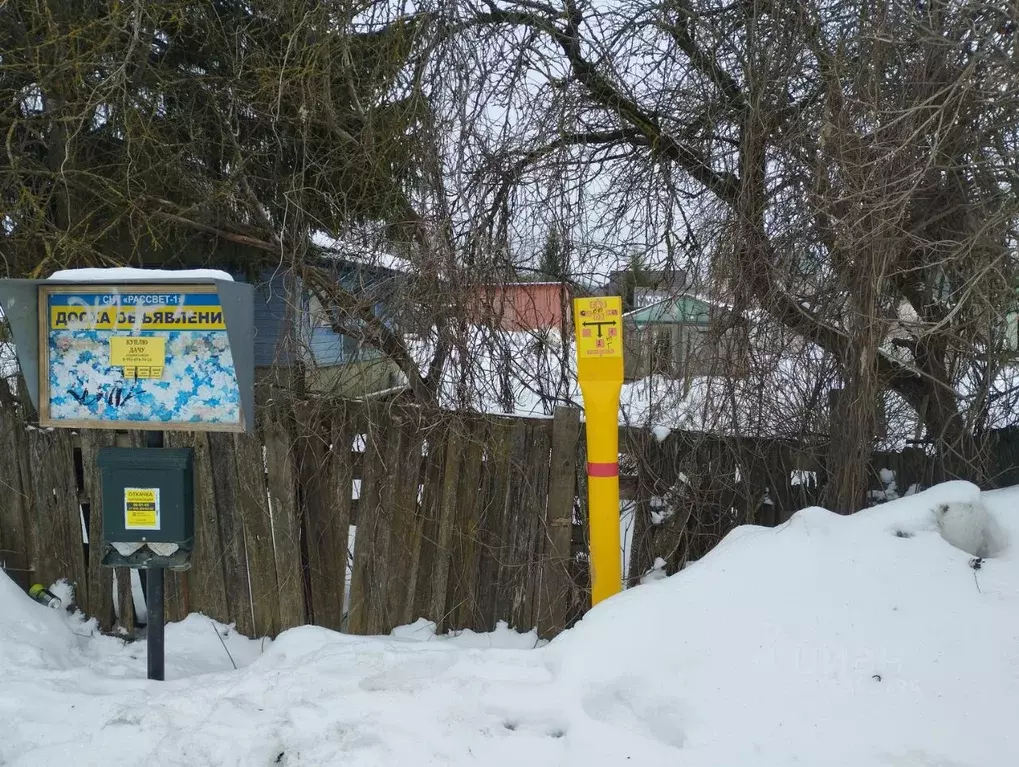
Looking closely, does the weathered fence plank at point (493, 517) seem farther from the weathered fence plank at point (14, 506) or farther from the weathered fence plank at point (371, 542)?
the weathered fence plank at point (14, 506)

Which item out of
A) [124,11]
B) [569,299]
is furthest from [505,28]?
[124,11]

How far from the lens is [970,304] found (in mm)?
4016

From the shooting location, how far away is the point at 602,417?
3.70 m

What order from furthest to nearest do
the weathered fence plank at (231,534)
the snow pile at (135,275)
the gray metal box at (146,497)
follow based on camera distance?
the weathered fence plank at (231,534), the gray metal box at (146,497), the snow pile at (135,275)

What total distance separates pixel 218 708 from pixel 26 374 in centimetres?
183

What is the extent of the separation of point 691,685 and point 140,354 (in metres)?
2.90

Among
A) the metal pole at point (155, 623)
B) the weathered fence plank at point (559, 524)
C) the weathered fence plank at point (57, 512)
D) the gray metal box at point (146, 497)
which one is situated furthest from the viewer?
the weathered fence plank at point (57, 512)

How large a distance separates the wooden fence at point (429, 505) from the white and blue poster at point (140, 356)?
0.68 m

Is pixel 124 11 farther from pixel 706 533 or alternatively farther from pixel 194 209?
pixel 706 533

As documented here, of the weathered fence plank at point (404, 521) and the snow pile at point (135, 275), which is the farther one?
the weathered fence plank at point (404, 521)

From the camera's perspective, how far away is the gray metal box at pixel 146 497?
3.54 metres

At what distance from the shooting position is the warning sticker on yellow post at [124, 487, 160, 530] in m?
3.55

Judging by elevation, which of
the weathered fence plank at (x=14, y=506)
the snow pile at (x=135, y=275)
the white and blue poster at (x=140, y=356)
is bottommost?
the weathered fence plank at (x=14, y=506)

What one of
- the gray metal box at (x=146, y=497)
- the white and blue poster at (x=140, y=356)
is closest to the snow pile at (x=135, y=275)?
the white and blue poster at (x=140, y=356)
